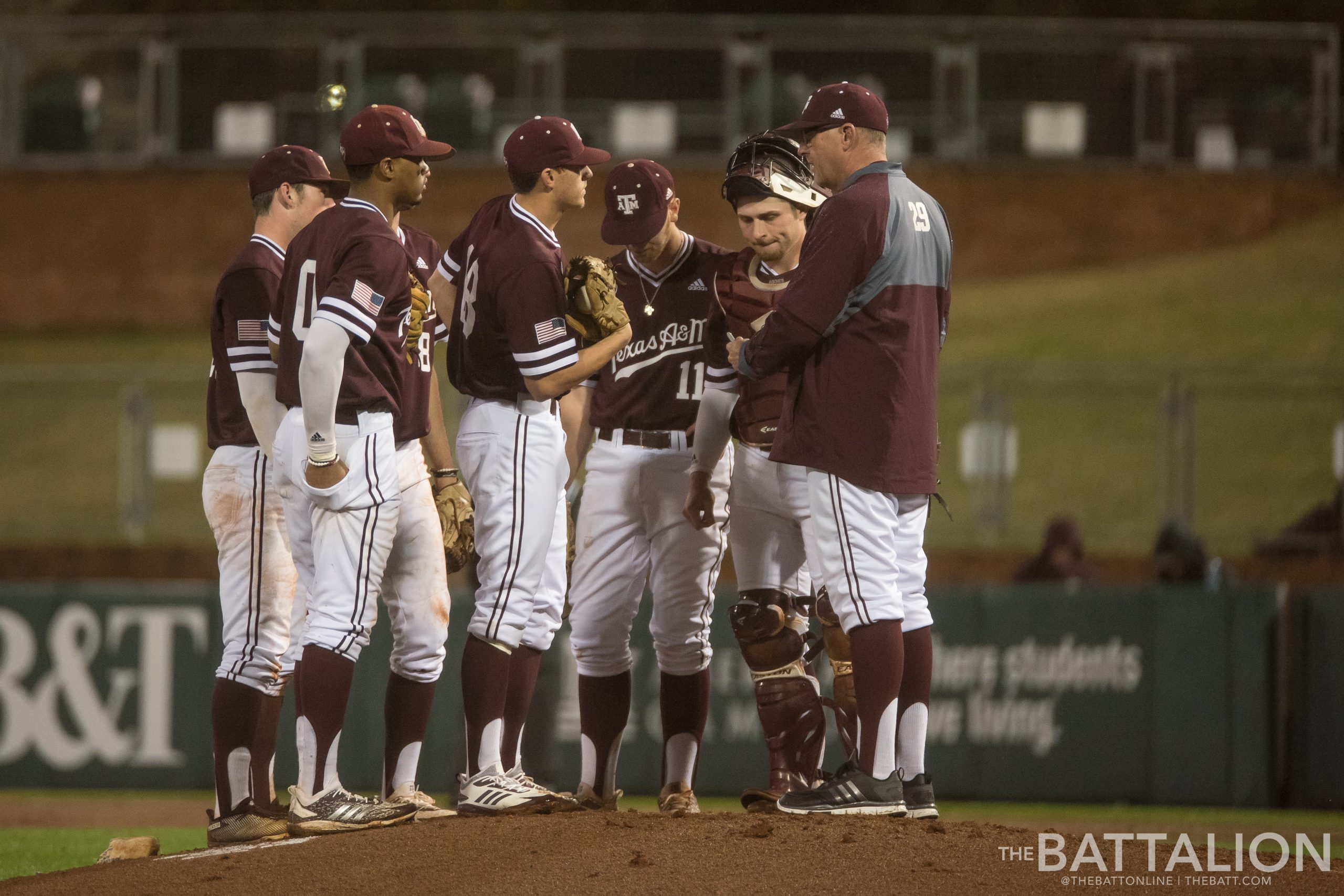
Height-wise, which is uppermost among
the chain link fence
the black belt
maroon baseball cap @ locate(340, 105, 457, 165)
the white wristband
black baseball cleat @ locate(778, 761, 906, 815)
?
the chain link fence

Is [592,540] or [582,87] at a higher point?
[582,87]

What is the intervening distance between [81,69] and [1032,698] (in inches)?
511

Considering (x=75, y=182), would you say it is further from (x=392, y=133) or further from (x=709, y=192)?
(x=392, y=133)

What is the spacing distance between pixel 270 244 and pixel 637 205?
4.42ft

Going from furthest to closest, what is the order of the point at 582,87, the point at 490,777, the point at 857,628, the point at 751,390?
the point at 582,87, the point at 751,390, the point at 490,777, the point at 857,628

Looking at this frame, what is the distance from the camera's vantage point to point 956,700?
1115cm

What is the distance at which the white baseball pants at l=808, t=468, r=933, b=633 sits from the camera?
204 inches

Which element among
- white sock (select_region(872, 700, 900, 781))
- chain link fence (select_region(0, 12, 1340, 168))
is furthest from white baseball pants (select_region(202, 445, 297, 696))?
chain link fence (select_region(0, 12, 1340, 168))

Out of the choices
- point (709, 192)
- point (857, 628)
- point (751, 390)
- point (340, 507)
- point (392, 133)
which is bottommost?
point (857, 628)

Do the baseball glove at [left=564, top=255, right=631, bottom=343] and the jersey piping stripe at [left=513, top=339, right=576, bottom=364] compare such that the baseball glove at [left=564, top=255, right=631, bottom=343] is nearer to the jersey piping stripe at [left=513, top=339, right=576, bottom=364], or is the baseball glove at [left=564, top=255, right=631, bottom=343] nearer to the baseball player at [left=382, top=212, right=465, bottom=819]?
the jersey piping stripe at [left=513, top=339, right=576, bottom=364]

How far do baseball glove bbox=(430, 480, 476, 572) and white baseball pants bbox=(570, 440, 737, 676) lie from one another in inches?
19.4

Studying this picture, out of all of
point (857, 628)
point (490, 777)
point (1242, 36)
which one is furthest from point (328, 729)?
point (1242, 36)

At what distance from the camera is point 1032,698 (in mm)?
11102

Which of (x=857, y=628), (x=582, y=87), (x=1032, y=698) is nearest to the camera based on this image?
(x=857, y=628)
